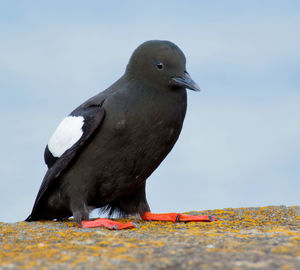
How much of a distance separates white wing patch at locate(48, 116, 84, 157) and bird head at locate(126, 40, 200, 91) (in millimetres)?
947

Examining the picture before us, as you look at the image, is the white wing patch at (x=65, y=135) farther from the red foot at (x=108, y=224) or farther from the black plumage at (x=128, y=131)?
the red foot at (x=108, y=224)

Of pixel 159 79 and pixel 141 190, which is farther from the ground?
pixel 159 79

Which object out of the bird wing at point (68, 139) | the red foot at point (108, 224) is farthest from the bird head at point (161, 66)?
the red foot at point (108, 224)

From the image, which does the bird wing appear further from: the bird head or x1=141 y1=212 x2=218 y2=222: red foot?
x1=141 y1=212 x2=218 y2=222: red foot

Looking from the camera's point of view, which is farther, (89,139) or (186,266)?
(89,139)

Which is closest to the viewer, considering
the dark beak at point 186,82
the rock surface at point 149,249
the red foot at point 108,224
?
the rock surface at point 149,249

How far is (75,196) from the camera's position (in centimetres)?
652

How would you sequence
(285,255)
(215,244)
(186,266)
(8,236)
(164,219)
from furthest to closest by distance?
(164,219), (8,236), (215,244), (285,255), (186,266)

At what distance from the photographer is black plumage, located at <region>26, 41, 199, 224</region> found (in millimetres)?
6242

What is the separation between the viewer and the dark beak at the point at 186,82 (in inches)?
243

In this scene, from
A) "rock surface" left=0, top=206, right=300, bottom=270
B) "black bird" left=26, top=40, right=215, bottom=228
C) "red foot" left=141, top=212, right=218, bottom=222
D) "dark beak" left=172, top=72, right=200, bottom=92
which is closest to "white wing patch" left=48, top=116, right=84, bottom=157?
"black bird" left=26, top=40, right=215, bottom=228

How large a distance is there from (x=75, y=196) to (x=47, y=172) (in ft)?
2.27

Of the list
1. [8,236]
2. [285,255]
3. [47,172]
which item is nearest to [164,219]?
[47,172]

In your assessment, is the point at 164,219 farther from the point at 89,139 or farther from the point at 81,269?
the point at 81,269
